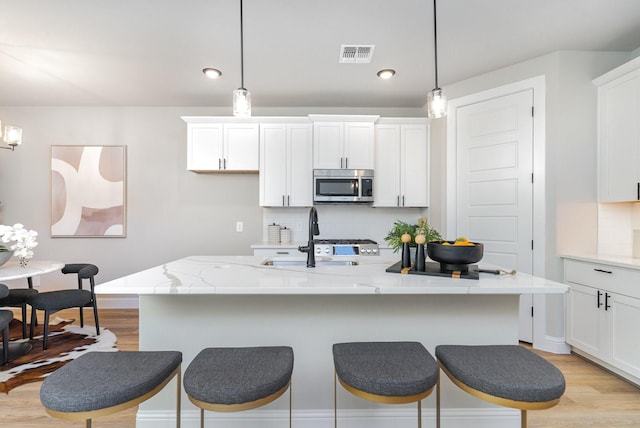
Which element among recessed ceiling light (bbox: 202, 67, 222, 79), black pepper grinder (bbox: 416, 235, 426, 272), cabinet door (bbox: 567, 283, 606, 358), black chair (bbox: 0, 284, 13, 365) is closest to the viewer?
black pepper grinder (bbox: 416, 235, 426, 272)

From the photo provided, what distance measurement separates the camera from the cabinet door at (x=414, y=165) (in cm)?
367

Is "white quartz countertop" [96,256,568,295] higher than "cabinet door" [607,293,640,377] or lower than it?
higher

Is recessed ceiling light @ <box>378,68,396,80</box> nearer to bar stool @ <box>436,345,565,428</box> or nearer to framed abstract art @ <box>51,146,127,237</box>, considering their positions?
bar stool @ <box>436,345,565,428</box>

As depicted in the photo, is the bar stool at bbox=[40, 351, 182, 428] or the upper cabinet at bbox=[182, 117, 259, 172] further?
the upper cabinet at bbox=[182, 117, 259, 172]

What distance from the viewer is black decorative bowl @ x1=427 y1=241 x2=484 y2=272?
1455mm

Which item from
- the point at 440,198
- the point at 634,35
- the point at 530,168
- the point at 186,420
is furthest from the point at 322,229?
the point at 634,35

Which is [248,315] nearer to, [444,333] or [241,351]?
[241,351]

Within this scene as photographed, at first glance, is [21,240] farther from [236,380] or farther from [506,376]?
[506,376]

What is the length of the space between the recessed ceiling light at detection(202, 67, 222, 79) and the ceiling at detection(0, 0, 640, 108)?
61mm

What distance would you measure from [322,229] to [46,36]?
3.13m

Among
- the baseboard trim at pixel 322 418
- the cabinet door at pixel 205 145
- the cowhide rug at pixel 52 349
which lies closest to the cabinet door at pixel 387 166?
the cabinet door at pixel 205 145

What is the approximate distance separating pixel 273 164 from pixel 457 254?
102 inches

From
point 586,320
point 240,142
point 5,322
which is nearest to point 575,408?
point 586,320

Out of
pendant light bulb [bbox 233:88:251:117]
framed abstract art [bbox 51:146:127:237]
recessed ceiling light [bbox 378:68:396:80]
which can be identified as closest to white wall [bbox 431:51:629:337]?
recessed ceiling light [bbox 378:68:396:80]
